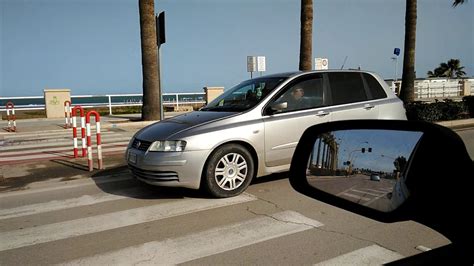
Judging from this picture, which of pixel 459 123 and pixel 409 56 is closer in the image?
pixel 459 123

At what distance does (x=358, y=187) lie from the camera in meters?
1.66

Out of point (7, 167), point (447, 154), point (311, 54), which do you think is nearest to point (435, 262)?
point (447, 154)

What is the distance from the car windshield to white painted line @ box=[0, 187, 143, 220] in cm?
180

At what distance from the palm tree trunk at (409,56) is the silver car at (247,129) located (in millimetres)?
9947

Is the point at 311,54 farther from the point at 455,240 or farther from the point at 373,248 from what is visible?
the point at 455,240

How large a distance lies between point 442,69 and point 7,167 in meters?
61.5

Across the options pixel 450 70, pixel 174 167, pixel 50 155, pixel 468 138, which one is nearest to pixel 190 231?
pixel 174 167

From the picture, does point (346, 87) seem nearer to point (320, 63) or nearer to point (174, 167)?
point (174, 167)

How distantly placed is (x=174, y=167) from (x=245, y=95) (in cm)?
183

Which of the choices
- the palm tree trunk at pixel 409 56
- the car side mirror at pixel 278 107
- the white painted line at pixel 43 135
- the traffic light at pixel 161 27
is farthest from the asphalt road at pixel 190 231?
the palm tree trunk at pixel 409 56

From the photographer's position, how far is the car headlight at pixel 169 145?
509 cm

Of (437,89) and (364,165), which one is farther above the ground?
(437,89)

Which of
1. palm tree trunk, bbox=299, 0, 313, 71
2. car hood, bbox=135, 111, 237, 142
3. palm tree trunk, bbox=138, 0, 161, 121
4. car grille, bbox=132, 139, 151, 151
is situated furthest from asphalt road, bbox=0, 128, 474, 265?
palm tree trunk, bbox=299, 0, 313, 71

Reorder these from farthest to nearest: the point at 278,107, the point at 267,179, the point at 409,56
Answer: the point at 409,56 → the point at 267,179 → the point at 278,107
